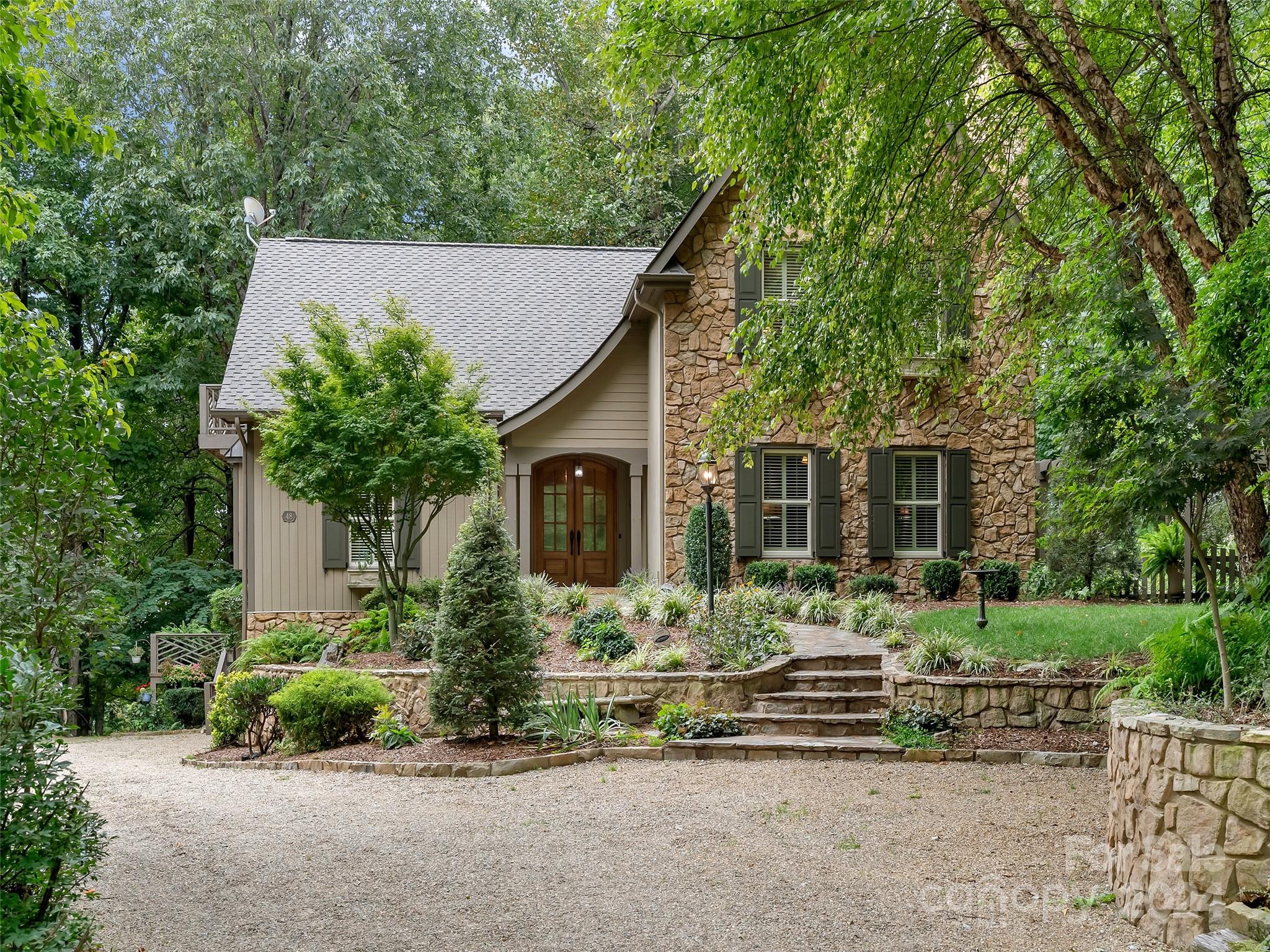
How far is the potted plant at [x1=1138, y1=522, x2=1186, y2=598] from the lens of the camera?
43.9 ft

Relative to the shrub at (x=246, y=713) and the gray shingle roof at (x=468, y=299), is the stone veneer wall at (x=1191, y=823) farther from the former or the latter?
the gray shingle roof at (x=468, y=299)

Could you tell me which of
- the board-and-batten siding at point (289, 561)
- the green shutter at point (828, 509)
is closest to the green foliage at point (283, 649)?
the board-and-batten siding at point (289, 561)

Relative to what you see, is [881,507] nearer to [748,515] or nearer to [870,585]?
[870,585]

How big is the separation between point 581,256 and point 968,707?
1186cm

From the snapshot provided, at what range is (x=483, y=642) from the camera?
8.36 m

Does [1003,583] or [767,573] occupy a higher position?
[767,573]

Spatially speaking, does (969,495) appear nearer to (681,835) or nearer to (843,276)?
(843,276)

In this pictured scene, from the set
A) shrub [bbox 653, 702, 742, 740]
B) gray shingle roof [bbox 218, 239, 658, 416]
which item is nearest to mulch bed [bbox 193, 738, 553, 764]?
shrub [bbox 653, 702, 742, 740]

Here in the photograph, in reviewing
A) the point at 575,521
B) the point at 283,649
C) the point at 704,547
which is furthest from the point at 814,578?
the point at 283,649

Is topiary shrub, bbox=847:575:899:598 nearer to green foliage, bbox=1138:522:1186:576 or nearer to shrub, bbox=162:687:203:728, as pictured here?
green foliage, bbox=1138:522:1186:576

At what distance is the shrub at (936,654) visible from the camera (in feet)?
28.7

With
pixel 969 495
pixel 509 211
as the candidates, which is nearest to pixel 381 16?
pixel 509 211

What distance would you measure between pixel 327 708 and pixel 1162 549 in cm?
1054

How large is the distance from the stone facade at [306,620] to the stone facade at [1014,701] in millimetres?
8062
